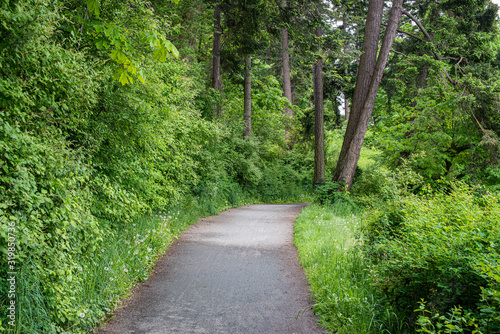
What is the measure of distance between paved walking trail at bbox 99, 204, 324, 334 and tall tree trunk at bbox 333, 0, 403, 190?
17.4 feet

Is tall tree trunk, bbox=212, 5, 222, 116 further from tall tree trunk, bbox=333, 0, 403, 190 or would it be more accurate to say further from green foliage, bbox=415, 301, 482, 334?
green foliage, bbox=415, 301, 482, 334

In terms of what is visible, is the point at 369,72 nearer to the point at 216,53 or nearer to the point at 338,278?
the point at 216,53

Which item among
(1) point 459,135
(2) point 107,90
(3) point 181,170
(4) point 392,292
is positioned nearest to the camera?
(4) point 392,292

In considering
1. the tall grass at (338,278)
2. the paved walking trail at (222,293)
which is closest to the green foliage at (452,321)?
the tall grass at (338,278)

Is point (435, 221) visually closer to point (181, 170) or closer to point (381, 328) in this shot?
point (381, 328)

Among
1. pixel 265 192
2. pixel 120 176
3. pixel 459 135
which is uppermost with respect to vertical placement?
pixel 459 135

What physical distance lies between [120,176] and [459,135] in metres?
12.0

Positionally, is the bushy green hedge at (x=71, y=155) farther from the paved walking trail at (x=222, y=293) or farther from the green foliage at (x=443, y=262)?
the green foliage at (x=443, y=262)

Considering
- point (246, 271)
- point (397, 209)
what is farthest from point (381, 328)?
point (246, 271)

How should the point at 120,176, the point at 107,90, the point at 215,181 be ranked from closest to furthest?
the point at 107,90 → the point at 120,176 → the point at 215,181

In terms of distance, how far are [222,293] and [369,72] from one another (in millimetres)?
9630

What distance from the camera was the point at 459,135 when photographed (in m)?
11.9

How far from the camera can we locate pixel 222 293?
16.5 ft

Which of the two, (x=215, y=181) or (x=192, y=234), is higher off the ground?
(x=215, y=181)
